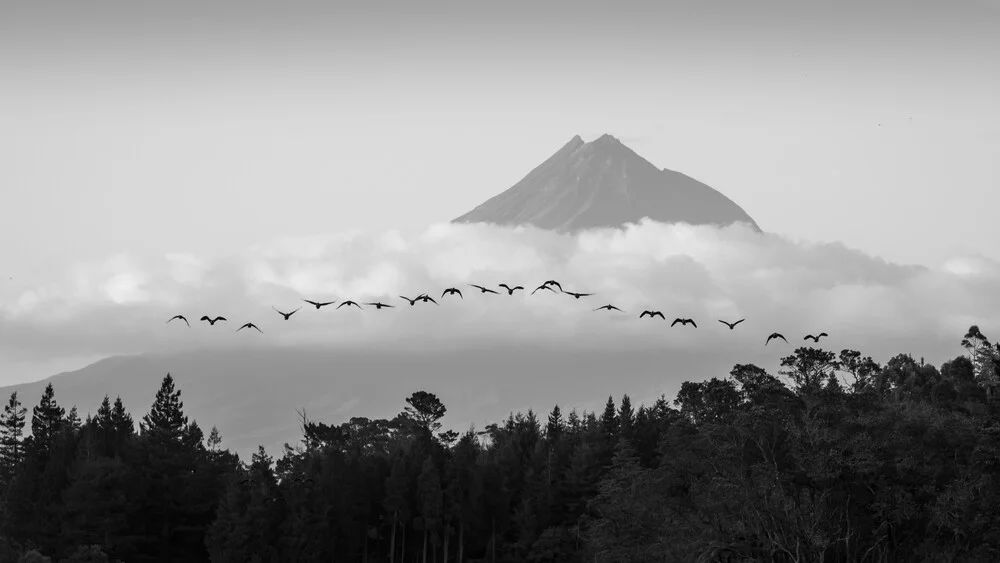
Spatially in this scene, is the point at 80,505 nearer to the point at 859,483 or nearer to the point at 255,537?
the point at 255,537

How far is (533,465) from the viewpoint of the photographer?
162 m

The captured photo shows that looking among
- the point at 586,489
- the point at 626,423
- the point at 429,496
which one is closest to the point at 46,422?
the point at 429,496

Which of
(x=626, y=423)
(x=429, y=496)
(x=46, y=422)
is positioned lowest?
(x=429, y=496)

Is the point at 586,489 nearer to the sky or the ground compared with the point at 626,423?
nearer to the ground

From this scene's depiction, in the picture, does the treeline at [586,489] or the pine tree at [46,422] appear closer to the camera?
the treeline at [586,489]

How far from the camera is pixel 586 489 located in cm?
14788

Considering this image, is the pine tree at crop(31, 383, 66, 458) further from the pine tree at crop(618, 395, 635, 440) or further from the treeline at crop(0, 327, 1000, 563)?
the pine tree at crop(618, 395, 635, 440)

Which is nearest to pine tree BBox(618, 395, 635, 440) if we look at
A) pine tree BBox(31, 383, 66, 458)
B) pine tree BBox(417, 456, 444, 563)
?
pine tree BBox(417, 456, 444, 563)

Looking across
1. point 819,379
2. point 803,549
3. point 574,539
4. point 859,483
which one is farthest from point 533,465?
point 803,549

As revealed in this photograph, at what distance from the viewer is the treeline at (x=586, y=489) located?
327 ft

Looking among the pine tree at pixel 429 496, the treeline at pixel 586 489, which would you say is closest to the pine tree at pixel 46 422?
the treeline at pixel 586 489

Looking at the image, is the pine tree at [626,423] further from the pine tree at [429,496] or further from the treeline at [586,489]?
the pine tree at [429,496]

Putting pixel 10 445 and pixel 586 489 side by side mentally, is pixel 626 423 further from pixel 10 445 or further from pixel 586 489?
pixel 10 445

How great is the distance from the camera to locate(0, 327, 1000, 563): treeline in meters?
99.6
